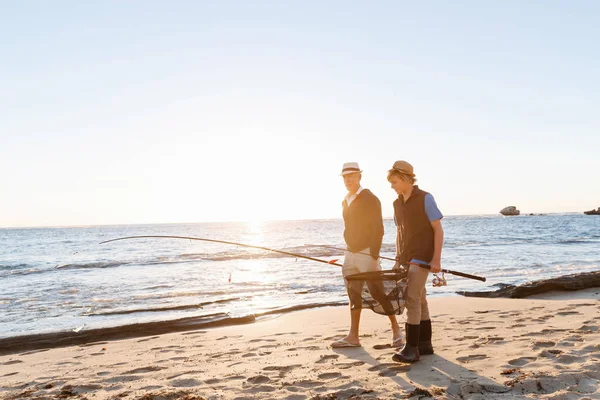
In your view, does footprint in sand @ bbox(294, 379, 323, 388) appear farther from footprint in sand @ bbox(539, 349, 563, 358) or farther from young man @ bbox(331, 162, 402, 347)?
footprint in sand @ bbox(539, 349, 563, 358)

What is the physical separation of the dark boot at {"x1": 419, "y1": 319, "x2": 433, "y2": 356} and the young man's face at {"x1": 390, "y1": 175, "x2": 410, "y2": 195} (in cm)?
146

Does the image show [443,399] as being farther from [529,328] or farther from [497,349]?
[529,328]

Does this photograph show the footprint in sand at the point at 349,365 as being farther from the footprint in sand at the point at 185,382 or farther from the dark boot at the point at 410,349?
the footprint in sand at the point at 185,382

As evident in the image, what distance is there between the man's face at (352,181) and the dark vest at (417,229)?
79cm

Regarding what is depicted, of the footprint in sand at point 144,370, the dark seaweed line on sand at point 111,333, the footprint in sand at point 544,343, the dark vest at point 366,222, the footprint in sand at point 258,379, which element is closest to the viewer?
the footprint in sand at point 258,379

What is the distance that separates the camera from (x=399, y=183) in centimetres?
505

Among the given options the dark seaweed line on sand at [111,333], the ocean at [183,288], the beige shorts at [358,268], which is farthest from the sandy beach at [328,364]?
the ocean at [183,288]

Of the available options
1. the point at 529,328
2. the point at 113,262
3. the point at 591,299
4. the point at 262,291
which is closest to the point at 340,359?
the point at 529,328

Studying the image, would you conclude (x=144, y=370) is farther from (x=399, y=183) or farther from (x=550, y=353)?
(x=550, y=353)

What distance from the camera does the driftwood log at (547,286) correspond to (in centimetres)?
1002

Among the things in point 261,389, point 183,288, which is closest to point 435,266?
point 261,389

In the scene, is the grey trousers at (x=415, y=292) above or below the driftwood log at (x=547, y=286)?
above

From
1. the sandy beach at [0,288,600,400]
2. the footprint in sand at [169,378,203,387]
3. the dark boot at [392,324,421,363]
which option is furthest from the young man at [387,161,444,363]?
the footprint in sand at [169,378,203,387]

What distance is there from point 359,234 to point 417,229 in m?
0.88
